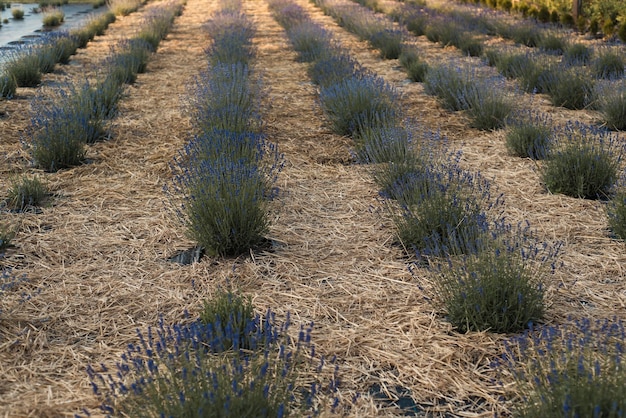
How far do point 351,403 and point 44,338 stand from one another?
130cm

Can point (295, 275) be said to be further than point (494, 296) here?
Yes

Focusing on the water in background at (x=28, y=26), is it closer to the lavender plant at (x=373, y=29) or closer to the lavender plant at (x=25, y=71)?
the lavender plant at (x=25, y=71)

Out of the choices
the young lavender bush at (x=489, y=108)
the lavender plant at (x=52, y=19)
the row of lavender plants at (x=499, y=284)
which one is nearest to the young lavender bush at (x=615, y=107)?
the young lavender bush at (x=489, y=108)

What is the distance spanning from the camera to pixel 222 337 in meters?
2.68

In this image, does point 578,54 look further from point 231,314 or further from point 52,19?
point 52,19

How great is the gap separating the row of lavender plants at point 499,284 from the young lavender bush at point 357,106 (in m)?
0.75

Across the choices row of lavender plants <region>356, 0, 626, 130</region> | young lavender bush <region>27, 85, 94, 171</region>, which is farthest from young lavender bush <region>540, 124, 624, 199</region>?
young lavender bush <region>27, 85, 94, 171</region>

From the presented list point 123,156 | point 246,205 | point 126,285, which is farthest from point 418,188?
point 123,156

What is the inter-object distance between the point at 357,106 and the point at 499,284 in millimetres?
3351

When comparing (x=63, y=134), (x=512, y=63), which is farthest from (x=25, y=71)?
(x=512, y=63)

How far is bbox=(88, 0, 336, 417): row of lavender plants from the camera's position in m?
2.09

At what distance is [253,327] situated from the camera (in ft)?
9.46

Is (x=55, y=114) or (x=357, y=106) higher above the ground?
(x=55, y=114)

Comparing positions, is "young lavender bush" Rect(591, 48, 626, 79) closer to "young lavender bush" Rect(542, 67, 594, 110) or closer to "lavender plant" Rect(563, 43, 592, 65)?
"lavender plant" Rect(563, 43, 592, 65)
